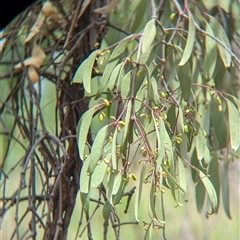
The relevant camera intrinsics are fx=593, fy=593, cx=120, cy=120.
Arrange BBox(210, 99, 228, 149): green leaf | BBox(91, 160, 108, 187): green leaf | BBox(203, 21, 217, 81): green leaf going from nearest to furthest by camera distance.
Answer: BBox(91, 160, 108, 187): green leaf, BBox(203, 21, 217, 81): green leaf, BBox(210, 99, 228, 149): green leaf

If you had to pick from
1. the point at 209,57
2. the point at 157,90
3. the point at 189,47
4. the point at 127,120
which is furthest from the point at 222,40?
the point at 127,120

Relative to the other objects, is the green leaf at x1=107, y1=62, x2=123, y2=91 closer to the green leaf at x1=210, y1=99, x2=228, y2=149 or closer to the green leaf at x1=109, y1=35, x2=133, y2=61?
the green leaf at x1=109, y1=35, x2=133, y2=61

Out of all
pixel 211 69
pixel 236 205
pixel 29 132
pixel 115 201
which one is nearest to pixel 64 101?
pixel 29 132

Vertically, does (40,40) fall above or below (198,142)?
above

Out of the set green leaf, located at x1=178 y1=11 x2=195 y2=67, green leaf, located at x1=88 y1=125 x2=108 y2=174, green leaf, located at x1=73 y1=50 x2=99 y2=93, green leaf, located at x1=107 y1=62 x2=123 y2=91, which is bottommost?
green leaf, located at x1=88 y1=125 x2=108 y2=174

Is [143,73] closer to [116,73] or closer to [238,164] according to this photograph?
[116,73]

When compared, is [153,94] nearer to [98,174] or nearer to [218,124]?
[98,174]

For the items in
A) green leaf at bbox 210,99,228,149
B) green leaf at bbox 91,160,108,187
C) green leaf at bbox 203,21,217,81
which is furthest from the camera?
green leaf at bbox 210,99,228,149

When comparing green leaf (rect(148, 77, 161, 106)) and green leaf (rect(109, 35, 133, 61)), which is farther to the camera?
green leaf (rect(109, 35, 133, 61))

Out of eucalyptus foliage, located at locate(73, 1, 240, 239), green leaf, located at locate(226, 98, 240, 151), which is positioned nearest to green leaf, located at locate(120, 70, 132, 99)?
eucalyptus foliage, located at locate(73, 1, 240, 239)

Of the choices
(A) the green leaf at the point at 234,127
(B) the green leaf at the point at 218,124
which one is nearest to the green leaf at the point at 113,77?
(A) the green leaf at the point at 234,127

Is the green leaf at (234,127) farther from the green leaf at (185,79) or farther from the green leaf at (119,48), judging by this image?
the green leaf at (119,48)

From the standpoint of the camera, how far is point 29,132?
137 cm

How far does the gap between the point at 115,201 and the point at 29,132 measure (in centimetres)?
58
